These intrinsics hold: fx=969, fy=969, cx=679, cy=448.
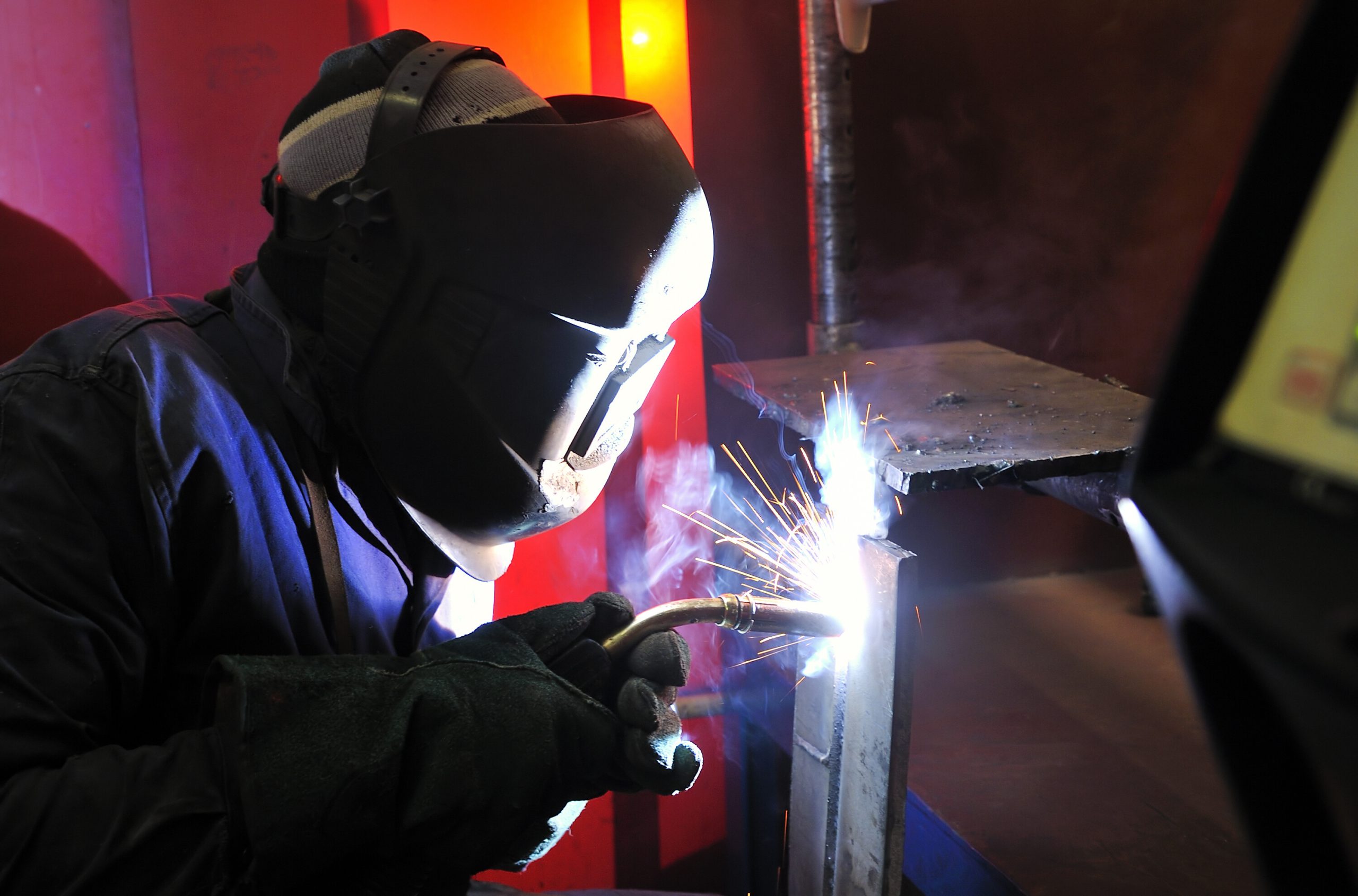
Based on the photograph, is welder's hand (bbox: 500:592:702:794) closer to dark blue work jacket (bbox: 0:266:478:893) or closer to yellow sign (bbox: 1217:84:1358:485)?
dark blue work jacket (bbox: 0:266:478:893)

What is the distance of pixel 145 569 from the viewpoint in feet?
3.66

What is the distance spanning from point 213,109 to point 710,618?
5.03 feet

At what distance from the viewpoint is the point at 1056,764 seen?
2.06 m

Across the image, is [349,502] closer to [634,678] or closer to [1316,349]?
[634,678]

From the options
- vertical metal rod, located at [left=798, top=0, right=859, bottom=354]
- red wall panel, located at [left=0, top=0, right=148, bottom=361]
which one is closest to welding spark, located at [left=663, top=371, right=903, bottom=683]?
vertical metal rod, located at [left=798, top=0, right=859, bottom=354]

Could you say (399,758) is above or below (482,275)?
below

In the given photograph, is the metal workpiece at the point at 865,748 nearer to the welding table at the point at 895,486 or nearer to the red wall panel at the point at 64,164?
the welding table at the point at 895,486

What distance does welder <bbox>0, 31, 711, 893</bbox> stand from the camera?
3.36ft

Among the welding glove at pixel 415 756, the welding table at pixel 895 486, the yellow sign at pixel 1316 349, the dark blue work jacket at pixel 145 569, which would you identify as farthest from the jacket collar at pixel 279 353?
the yellow sign at pixel 1316 349

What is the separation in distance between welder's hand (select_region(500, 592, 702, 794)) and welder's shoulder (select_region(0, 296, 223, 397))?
1.84ft

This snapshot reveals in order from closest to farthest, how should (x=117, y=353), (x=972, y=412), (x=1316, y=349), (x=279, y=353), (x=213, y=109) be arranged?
(x=1316, y=349), (x=117, y=353), (x=279, y=353), (x=972, y=412), (x=213, y=109)

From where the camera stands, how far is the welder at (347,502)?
1024 millimetres

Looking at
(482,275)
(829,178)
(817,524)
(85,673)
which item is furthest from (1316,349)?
(829,178)

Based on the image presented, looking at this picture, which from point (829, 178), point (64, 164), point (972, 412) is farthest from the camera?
point (829, 178)
